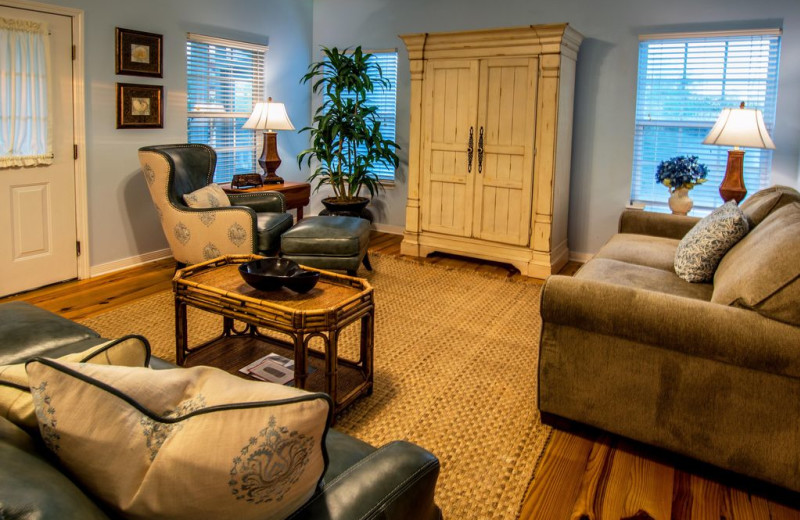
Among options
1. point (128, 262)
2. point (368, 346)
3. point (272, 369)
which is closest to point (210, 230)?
point (128, 262)

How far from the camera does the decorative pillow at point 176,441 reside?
2.85 ft

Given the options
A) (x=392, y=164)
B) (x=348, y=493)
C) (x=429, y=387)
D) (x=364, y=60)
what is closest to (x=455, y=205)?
(x=392, y=164)

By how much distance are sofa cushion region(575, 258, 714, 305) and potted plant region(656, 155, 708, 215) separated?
5.08 feet

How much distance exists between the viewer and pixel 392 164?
6098 mm

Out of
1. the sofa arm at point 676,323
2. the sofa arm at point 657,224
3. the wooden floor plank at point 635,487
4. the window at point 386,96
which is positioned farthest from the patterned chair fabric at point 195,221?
the wooden floor plank at point 635,487

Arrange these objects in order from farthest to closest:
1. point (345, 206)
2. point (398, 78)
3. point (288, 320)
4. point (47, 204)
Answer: point (398, 78) < point (345, 206) < point (47, 204) < point (288, 320)

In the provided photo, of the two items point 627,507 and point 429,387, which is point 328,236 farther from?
point 627,507

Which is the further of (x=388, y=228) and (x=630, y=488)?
(x=388, y=228)

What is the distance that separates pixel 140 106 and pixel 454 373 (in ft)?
10.6

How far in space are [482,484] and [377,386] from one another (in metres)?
0.85

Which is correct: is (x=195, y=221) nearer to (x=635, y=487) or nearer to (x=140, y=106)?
(x=140, y=106)

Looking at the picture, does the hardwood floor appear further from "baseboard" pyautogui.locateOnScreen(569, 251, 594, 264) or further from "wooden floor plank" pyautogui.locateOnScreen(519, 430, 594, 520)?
"baseboard" pyautogui.locateOnScreen(569, 251, 594, 264)

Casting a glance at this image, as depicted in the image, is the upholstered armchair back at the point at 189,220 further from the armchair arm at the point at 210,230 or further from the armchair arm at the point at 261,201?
the armchair arm at the point at 261,201

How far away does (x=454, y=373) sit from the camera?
3.07 metres
